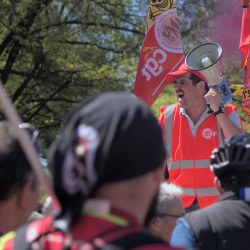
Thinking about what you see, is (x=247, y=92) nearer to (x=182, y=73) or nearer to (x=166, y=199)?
(x=182, y=73)

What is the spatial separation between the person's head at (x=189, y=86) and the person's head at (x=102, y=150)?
3.28m

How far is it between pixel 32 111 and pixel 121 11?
3.07m

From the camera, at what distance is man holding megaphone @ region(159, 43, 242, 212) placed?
4.32 m

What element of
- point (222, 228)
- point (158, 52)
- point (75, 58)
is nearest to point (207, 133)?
point (158, 52)

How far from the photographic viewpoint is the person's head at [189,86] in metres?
4.57

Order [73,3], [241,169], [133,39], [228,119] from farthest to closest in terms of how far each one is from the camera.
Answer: [133,39] < [73,3] < [228,119] < [241,169]

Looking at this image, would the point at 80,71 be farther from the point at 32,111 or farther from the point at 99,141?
the point at 99,141

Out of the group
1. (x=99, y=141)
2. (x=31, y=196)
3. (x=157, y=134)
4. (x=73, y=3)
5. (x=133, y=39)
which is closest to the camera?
(x=99, y=141)

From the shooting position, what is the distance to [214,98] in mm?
4375

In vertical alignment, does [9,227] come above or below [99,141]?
below

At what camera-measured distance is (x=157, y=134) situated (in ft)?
4.38

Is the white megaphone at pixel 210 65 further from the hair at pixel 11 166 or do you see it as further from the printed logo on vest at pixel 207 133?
the hair at pixel 11 166

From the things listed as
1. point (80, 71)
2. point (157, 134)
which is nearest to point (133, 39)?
point (80, 71)

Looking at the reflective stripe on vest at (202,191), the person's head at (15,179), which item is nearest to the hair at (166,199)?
the person's head at (15,179)
